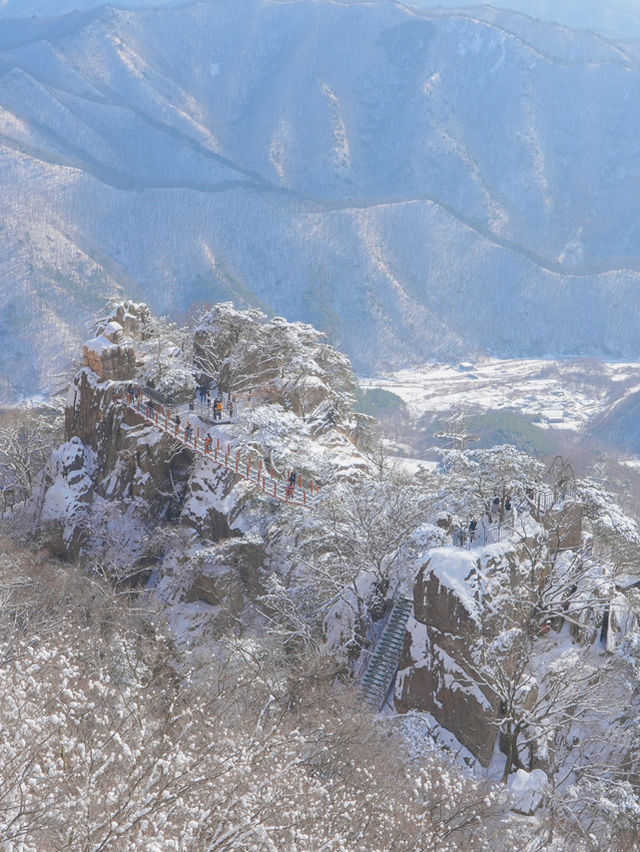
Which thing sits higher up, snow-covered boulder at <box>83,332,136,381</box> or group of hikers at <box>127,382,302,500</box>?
snow-covered boulder at <box>83,332,136,381</box>

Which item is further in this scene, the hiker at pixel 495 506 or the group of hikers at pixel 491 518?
the hiker at pixel 495 506

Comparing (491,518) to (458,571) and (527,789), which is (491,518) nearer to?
(458,571)

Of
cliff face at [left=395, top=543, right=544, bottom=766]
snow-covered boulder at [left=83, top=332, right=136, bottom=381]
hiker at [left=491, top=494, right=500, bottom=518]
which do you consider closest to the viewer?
cliff face at [left=395, top=543, right=544, bottom=766]

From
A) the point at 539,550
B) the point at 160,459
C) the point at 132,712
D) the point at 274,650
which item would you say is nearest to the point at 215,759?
the point at 132,712

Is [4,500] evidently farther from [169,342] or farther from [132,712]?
[132,712]

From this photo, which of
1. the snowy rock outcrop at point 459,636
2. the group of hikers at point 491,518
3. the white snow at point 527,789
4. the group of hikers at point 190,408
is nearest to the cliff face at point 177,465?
the group of hikers at point 190,408

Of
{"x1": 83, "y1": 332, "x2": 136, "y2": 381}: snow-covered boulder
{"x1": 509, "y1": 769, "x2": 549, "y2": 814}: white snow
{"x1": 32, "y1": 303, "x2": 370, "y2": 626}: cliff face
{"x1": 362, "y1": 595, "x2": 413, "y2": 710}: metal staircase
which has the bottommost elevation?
{"x1": 509, "y1": 769, "x2": 549, "y2": 814}: white snow

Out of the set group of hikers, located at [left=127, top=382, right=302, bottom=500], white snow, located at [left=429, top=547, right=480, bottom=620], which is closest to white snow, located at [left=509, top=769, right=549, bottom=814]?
white snow, located at [left=429, top=547, right=480, bottom=620]

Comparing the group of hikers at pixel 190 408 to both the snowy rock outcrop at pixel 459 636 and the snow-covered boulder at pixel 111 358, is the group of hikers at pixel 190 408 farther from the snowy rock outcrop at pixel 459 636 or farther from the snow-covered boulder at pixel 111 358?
the snowy rock outcrop at pixel 459 636

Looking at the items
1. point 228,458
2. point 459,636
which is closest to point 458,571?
point 459,636

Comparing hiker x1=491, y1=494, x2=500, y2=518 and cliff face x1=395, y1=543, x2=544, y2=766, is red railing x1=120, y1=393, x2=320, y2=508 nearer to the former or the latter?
hiker x1=491, y1=494, x2=500, y2=518
